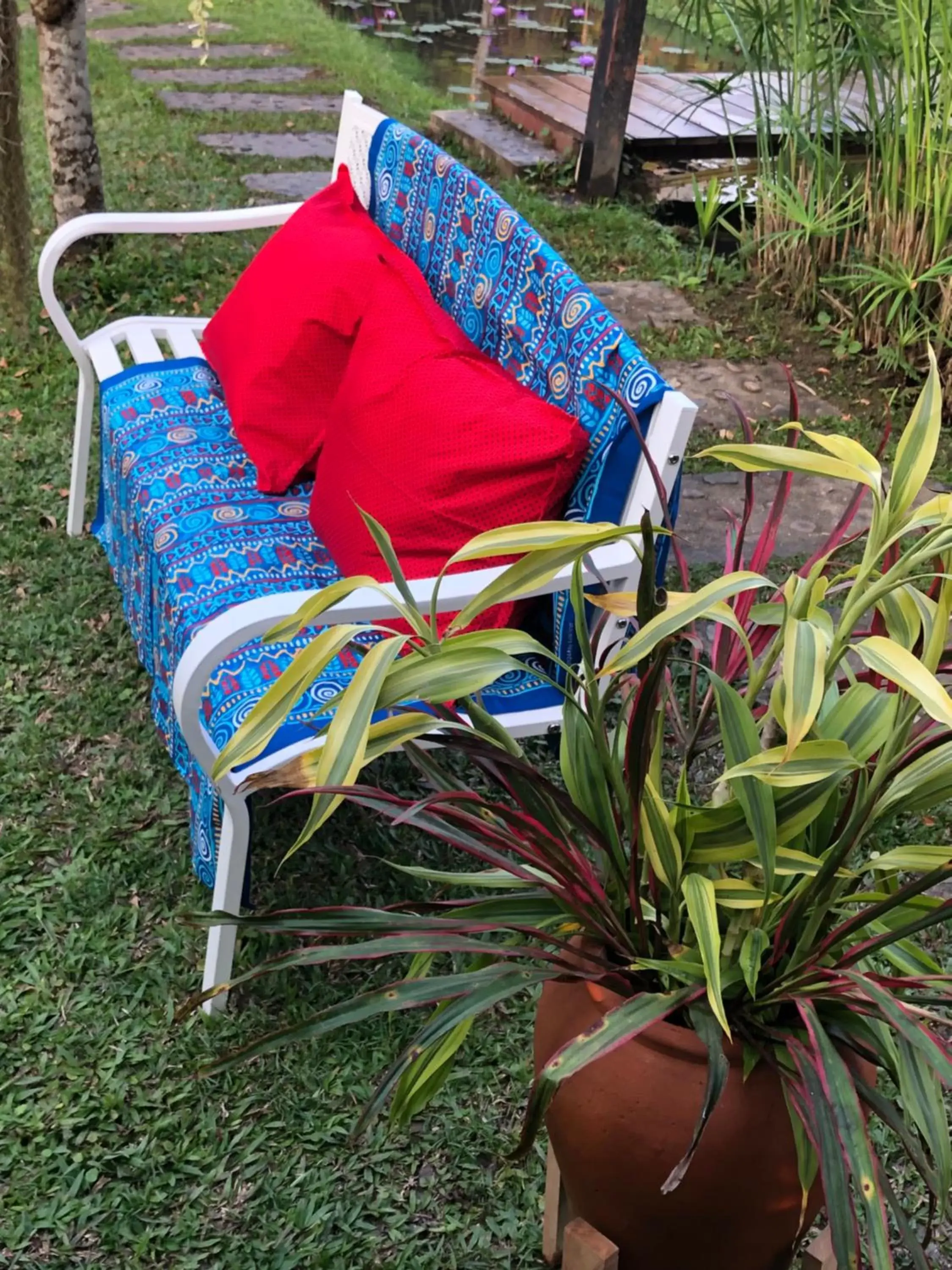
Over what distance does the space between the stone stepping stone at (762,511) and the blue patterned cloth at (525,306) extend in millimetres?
779

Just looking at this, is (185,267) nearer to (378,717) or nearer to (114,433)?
(114,433)

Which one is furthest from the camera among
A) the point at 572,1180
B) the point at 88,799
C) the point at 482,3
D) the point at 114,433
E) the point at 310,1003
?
the point at 482,3

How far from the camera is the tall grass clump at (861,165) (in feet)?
11.1

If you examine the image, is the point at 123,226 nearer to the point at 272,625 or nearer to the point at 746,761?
the point at 272,625

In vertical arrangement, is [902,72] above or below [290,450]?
above

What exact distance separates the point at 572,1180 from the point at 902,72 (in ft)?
10.3

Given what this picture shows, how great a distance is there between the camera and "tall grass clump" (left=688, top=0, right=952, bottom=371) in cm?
338

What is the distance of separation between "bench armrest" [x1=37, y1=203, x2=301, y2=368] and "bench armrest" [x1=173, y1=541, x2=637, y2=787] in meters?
1.32

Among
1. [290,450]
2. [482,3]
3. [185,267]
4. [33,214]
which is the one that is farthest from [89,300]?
[482,3]

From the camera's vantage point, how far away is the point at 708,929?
44.0 inches

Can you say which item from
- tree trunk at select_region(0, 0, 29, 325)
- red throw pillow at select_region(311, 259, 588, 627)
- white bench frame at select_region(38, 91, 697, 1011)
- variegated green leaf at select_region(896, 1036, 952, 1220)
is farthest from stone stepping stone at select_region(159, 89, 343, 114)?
variegated green leaf at select_region(896, 1036, 952, 1220)

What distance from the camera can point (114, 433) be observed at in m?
2.62

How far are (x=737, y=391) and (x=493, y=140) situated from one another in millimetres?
2297

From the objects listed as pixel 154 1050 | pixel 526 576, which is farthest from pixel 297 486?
pixel 526 576
